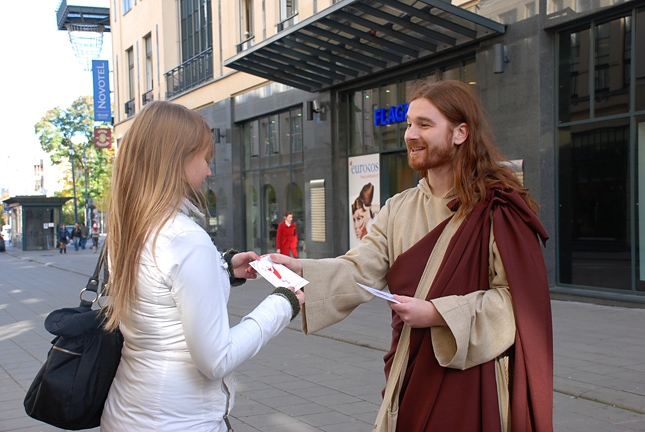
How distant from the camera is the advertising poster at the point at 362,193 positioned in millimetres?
15383

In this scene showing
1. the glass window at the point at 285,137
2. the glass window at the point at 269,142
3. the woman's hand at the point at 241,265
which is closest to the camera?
the woman's hand at the point at 241,265

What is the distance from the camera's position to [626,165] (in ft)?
32.4

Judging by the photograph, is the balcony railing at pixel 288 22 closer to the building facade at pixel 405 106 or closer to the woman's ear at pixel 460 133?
the building facade at pixel 405 106

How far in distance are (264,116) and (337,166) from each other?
4.99m

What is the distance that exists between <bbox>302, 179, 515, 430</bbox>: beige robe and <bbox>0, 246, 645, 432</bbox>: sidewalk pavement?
250cm

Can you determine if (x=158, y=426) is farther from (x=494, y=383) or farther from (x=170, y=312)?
(x=494, y=383)

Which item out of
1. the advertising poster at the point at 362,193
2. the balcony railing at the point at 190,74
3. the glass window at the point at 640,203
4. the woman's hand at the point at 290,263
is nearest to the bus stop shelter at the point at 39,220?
the balcony railing at the point at 190,74

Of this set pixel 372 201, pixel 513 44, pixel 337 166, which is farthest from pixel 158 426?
pixel 337 166

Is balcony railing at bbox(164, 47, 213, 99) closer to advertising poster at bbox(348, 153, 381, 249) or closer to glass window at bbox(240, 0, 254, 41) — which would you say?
glass window at bbox(240, 0, 254, 41)

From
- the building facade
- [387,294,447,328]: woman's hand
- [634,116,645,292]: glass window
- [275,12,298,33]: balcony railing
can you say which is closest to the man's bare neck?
[387,294,447,328]: woman's hand

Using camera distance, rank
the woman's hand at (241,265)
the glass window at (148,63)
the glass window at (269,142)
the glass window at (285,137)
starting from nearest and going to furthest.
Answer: the woman's hand at (241,265) → the glass window at (285,137) → the glass window at (269,142) → the glass window at (148,63)

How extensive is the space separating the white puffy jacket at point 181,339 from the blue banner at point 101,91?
3340 centimetres

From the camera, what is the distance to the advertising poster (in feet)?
50.5

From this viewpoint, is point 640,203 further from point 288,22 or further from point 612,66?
point 288,22
